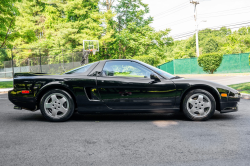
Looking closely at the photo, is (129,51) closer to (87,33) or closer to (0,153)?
(87,33)

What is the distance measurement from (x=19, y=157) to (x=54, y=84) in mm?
2258

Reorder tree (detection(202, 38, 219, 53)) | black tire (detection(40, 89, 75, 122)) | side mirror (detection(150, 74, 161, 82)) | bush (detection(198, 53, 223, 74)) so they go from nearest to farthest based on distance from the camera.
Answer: side mirror (detection(150, 74, 161, 82)) < black tire (detection(40, 89, 75, 122)) < bush (detection(198, 53, 223, 74)) < tree (detection(202, 38, 219, 53))

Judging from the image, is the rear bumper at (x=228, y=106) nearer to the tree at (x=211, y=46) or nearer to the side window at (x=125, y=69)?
the side window at (x=125, y=69)

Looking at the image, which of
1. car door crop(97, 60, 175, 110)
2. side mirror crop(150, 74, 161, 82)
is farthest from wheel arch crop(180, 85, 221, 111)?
side mirror crop(150, 74, 161, 82)

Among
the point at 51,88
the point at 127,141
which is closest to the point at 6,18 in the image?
the point at 51,88

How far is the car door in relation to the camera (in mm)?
5031

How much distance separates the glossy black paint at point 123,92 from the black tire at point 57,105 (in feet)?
0.38

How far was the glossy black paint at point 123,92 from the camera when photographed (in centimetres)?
504

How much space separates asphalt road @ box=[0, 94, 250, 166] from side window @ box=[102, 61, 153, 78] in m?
1.03

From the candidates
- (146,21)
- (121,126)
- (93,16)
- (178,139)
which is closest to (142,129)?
(121,126)

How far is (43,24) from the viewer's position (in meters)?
48.8

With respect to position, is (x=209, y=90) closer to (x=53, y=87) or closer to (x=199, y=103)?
(x=199, y=103)

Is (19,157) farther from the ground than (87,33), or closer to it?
closer to it

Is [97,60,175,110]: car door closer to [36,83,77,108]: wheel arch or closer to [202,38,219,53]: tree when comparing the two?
[36,83,77,108]: wheel arch
